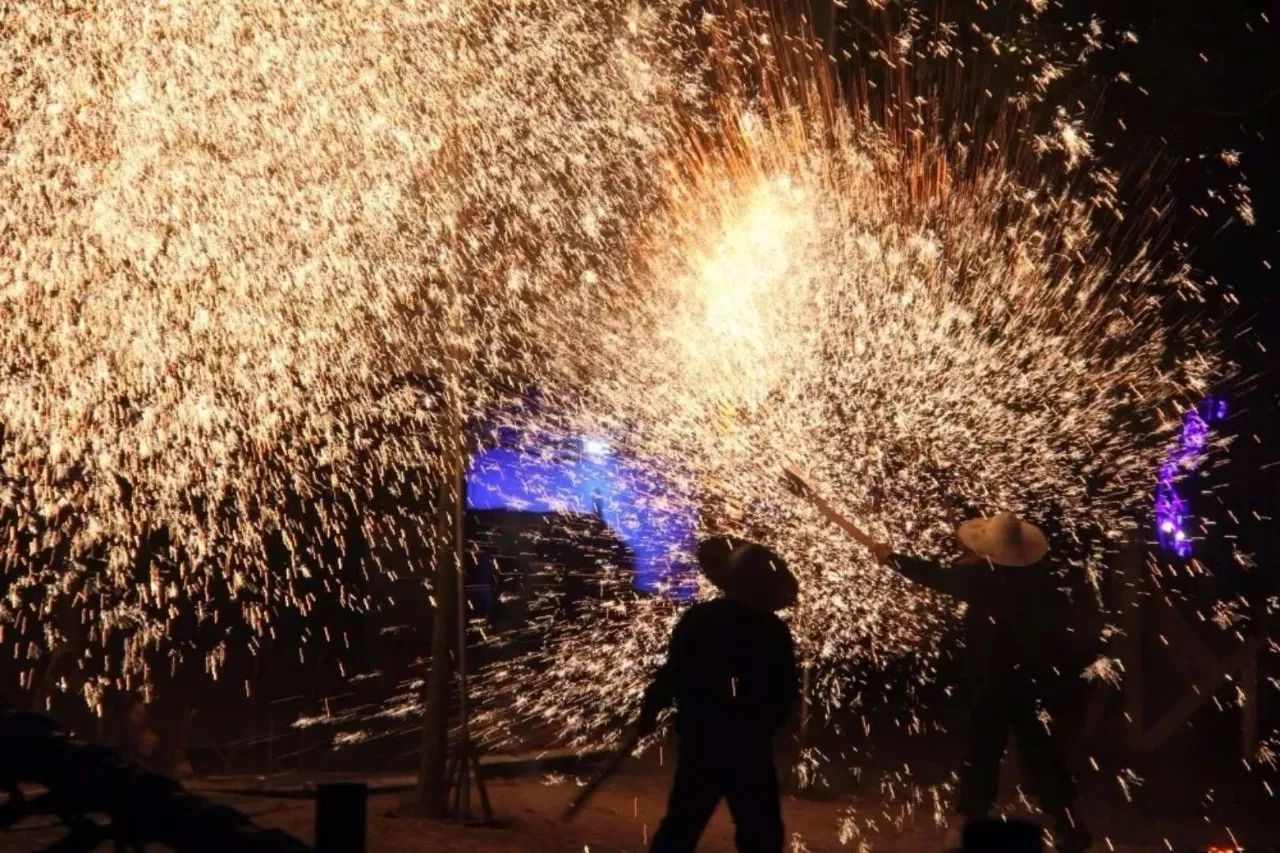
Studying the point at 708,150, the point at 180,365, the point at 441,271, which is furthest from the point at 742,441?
the point at 180,365

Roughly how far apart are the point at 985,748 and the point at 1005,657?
0.43 meters

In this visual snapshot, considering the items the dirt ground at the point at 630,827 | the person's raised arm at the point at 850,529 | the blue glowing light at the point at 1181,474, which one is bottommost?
the dirt ground at the point at 630,827

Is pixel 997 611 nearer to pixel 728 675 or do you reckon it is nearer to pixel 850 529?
pixel 850 529

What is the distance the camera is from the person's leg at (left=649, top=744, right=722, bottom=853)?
563 centimetres

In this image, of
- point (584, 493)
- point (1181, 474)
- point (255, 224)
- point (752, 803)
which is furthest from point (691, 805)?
point (584, 493)

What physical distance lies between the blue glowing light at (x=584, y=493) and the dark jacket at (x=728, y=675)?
7.68 m

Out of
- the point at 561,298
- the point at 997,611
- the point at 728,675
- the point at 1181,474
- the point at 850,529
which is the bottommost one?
the point at 728,675

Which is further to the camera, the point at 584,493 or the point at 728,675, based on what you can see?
the point at 584,493

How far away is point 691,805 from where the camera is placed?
18.5 ft

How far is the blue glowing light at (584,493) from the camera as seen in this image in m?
14.4

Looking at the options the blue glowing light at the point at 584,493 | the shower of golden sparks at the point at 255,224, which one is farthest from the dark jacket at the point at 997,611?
the blue glowing light at the point at 584,493

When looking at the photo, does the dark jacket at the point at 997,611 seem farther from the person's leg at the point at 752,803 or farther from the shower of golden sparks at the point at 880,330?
the shower of golden sparks at the point at 880,330

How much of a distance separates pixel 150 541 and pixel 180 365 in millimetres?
2497

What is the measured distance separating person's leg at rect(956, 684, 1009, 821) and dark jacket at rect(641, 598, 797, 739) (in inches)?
57.4
